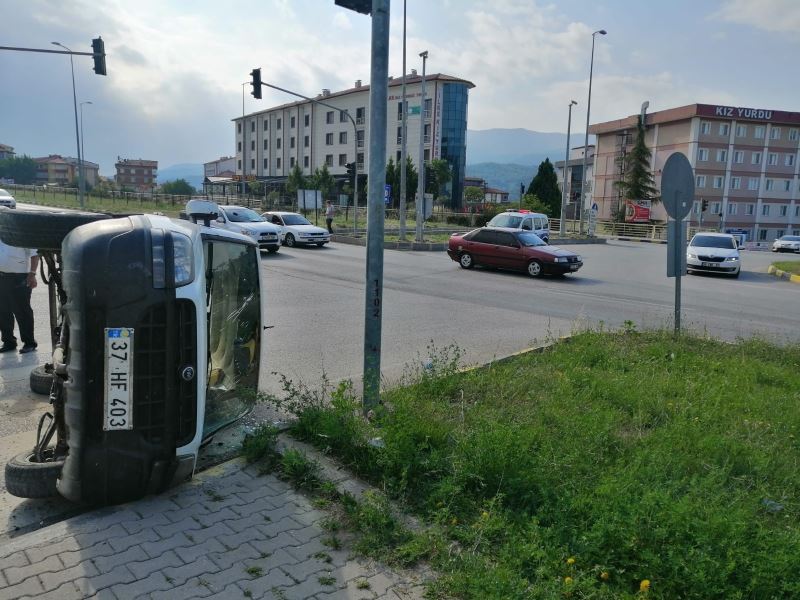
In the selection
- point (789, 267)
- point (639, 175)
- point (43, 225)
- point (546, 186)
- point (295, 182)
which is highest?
point (639, 175)

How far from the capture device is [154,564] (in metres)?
3.06

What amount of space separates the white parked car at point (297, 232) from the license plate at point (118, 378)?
22.1 metres

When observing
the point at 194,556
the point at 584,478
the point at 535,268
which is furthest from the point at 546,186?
the point at 194,556

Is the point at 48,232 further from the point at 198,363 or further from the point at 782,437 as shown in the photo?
the point at 782,437

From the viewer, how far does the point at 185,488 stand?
3.86 metres

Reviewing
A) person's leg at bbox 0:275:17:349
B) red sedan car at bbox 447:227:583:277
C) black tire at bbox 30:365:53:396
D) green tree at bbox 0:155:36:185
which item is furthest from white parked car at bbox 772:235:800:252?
green tree at bbox 0:155:36:185

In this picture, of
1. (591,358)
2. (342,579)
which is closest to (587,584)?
(342,579)

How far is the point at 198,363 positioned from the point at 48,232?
1271mm

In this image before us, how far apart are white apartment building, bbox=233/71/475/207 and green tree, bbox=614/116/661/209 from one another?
17885 millimetres

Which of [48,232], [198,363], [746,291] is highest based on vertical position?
[48,232]

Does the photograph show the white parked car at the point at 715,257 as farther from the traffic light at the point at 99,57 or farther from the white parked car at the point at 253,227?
the traffic light at the point at 99,57

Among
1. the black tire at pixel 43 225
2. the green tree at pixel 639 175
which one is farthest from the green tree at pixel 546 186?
the black tire at pixel 43 225

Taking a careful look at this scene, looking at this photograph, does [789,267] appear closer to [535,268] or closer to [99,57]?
[535,268]

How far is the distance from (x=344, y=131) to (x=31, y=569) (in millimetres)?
76984
